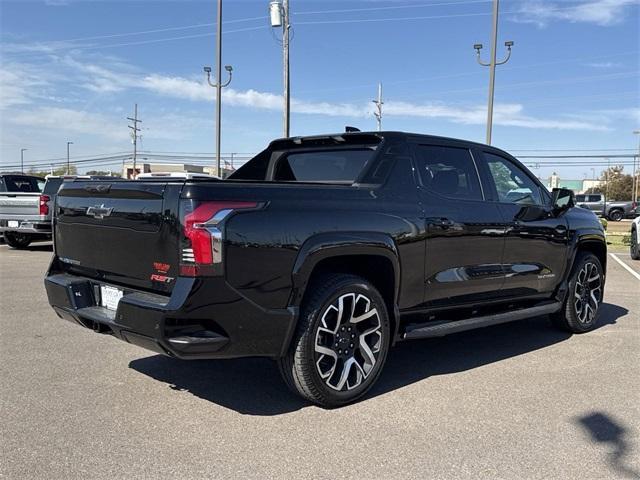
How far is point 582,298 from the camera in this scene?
629cm

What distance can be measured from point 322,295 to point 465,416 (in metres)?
1.22

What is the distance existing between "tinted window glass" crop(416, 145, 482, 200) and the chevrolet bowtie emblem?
2.31 metres

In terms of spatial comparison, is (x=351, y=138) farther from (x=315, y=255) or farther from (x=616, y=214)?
(x=616, y=214)

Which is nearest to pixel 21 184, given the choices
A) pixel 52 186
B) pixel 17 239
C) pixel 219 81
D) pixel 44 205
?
pixel 17 239

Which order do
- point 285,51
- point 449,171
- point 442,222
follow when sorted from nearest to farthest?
point 442,222
point 449,171
point 285,51

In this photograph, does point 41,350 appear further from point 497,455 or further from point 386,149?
point 497,455

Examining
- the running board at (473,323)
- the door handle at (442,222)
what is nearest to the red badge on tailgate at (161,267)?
the running board at (473,323)

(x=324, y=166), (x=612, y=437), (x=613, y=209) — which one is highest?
(x=324, y=166)

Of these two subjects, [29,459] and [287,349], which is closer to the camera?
[29,459]

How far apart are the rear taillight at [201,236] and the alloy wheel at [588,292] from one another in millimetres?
4345

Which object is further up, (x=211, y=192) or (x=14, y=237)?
(x=211, y=192)

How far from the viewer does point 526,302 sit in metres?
5.62

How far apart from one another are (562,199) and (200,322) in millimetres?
4177

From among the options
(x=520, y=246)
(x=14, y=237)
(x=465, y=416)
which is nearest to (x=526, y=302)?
(x=520, y=246)
